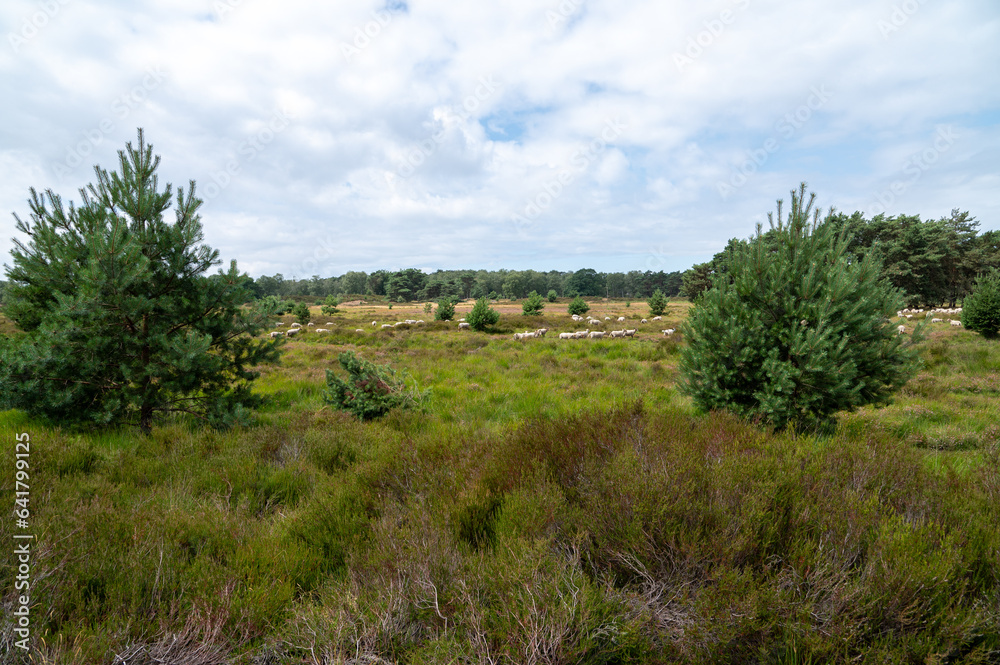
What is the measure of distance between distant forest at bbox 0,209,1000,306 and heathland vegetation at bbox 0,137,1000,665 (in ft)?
4.57

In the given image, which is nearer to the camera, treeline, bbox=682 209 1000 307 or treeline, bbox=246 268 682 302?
treeline, bbox=682 209 1000 307

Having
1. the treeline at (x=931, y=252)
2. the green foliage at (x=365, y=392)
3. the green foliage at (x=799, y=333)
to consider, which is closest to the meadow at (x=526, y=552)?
the green foliage at (x=799, y=333)

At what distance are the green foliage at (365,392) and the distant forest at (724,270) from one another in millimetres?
2043

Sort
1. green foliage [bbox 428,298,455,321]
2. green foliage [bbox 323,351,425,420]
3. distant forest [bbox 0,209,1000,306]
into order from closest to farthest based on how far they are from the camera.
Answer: green foliage [bbox 323,351,425,420]
green foliage [bbox 428,298,455,321]
distant forest [bbox 0,209,1000,306]

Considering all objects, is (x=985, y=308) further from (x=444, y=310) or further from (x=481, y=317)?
(x=444, y=310)

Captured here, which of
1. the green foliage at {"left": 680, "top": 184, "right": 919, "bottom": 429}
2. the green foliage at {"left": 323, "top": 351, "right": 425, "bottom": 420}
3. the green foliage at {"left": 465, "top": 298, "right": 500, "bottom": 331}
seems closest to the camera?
the green foliage at {"left": 680, "top": 184, "right": 919, "bottom": 429}

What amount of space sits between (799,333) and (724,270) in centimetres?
160

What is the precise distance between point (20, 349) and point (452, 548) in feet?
19.0

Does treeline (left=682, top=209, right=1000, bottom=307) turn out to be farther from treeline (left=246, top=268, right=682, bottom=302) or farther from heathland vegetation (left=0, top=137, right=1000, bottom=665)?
treeline (left=246, top=268, right=682, bottom=302)

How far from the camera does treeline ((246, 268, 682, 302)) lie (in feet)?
318

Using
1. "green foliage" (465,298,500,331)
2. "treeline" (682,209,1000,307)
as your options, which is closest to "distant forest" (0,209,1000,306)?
"treeline" (682,209,1000,307)

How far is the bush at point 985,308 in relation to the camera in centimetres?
1422

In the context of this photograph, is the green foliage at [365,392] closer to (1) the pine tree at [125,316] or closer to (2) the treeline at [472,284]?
(1) the pine tree at [125,316]

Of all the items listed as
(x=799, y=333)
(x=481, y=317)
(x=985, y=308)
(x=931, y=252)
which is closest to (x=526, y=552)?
(x=799, y=333)
